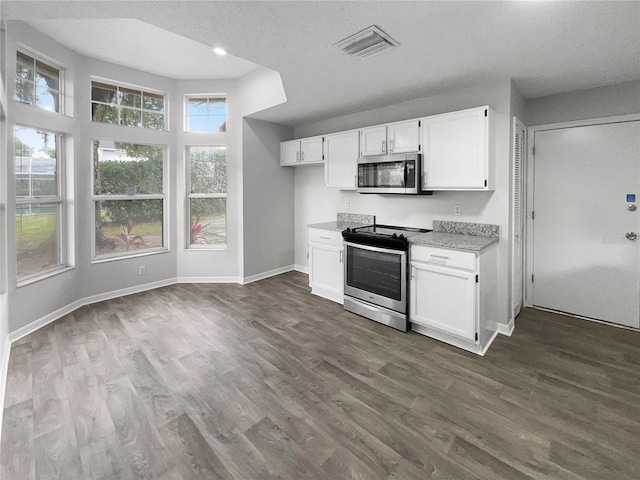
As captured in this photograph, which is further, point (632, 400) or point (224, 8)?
point (632, 400)

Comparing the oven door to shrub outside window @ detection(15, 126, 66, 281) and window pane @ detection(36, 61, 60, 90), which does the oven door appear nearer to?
shrub outside window @ detection(15, 126, 66, 281)

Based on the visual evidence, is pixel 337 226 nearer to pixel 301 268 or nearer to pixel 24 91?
pixel 301 268

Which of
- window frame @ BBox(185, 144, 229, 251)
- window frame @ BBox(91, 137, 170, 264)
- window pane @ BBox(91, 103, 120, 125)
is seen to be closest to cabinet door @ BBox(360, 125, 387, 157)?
window frame @ BBox(185, 144, 229, 251)

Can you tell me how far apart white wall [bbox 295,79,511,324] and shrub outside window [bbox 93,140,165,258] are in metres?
2.26

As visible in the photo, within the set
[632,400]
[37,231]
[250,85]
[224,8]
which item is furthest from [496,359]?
[37,231]

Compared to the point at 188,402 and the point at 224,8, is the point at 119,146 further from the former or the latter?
→ the point at 188,402

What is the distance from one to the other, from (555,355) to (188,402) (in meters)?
3.05

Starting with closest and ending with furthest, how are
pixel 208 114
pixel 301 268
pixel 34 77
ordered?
pixel 34 77, pixel 208 114, pixel 301 268

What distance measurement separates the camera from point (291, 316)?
3.68 m

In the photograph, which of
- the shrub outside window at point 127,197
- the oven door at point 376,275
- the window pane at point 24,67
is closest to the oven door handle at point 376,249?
the oven door at point 376,275

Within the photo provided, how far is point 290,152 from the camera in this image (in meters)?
5.07

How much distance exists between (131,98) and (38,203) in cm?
184

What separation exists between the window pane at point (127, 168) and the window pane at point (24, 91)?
86cm

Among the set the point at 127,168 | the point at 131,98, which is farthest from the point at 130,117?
the point at 127,168
